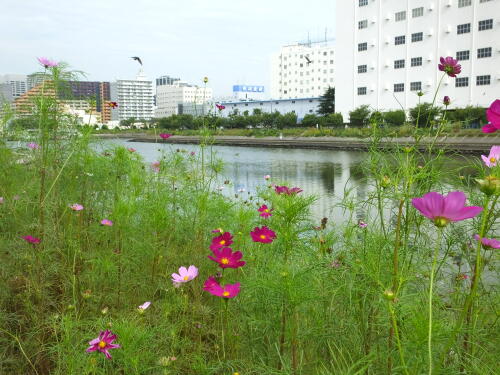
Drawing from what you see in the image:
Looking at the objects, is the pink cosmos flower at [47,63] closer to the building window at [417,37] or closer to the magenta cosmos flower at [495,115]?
the magenta cosmos flower at [495,115]

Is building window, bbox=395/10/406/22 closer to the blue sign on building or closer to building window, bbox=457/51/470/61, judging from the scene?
building window, bbox=457/51/470/61

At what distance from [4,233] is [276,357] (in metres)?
1.24

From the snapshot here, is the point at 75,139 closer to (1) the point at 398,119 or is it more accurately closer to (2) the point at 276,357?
(2) the point at 276,357

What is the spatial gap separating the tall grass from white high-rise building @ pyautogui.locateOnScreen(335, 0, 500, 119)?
21.9m

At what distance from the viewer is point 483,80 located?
22.2 metres

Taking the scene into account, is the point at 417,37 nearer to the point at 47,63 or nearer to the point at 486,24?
the point at 486,24

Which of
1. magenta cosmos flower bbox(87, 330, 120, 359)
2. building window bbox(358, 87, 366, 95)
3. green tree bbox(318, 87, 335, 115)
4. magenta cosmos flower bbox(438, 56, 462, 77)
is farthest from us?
green tree bbox(318, 87, 335, 115)

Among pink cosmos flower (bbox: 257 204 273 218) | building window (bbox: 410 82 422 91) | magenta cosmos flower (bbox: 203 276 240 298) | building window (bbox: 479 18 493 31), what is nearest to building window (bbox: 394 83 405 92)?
building window (bbox: 410 82 422 91)

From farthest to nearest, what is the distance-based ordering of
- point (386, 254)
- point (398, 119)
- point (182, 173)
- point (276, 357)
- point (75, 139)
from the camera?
point (398, 119), point (182, 173), point (75, 139), point (386, 254), point (276, 357)

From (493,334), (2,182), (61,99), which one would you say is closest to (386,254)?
(493,334)

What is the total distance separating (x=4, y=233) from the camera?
5.80ft

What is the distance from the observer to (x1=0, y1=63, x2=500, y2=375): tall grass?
0.94 meters

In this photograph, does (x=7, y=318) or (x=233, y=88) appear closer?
(x=7, y=318)

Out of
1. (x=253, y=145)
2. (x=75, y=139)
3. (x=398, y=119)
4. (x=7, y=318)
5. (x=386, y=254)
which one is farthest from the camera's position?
(x=253, y=145)
